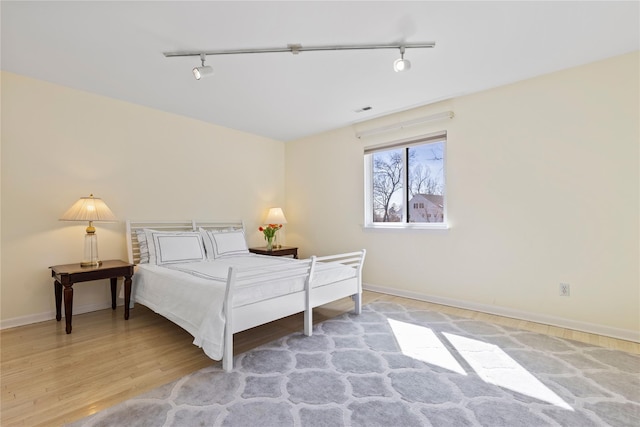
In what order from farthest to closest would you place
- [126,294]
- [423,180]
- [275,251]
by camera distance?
1. [275,251]
2. [423,180]
3. [126,294]

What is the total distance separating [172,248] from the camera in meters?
3.50

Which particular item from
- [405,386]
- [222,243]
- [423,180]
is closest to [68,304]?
[222,243]

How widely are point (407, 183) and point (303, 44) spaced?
2348mm

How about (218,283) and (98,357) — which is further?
(218,283)

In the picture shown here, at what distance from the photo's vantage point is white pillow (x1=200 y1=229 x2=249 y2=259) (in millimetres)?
3910

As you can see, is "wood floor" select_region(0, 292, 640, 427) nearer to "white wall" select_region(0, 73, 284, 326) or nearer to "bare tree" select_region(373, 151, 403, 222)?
"white wall" select_region(0, 73, 284, 326)

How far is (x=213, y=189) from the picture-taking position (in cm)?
450

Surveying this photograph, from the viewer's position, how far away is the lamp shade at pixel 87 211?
299 cm

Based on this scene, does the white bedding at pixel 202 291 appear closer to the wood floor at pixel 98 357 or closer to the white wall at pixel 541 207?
the wood floor at pixel 98 357

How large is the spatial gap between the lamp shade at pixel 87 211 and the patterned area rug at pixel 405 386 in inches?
81.4

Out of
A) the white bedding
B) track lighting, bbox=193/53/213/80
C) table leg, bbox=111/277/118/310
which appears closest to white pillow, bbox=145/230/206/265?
the white bedding

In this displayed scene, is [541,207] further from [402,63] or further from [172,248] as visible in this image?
[172,248]

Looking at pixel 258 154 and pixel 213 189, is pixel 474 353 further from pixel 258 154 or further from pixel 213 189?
pixel 258 154

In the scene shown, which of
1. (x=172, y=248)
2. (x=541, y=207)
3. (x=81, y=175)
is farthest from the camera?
(x=172, y=248)
